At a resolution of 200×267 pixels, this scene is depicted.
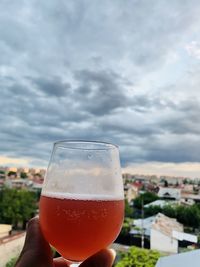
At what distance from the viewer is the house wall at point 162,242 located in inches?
551

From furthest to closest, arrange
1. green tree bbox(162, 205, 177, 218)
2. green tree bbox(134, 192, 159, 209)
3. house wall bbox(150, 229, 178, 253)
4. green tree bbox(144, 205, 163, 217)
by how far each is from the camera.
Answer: green tree bbox(134, 192, 159, 209) → green tree bbox(144, 205, 163, 217) → green tree bbox(162, 205, 177, 218) → house wall bbox(150, 229, 178, 253)

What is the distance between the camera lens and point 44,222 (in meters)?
0.60

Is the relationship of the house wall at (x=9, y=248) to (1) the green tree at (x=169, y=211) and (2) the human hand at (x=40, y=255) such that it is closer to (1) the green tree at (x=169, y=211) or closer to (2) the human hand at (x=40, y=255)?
(2) the human hand at (x=40, y=255)

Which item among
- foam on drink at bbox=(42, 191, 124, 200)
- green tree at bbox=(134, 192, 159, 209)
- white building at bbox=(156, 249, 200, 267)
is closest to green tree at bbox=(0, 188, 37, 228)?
green tree at bbox=(134, 192, 159, 209)

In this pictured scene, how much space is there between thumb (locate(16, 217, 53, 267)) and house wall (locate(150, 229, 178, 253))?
14.0 meters

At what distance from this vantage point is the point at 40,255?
57 cm

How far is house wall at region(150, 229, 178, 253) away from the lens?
14.0 m

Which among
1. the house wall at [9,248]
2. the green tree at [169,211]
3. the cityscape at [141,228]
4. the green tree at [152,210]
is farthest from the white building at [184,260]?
the green tree at [152,210]

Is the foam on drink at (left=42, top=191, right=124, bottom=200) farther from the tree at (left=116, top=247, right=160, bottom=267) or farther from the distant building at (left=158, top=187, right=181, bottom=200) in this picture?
the distant building at (left=158, top=187, right=181, bottom=200)

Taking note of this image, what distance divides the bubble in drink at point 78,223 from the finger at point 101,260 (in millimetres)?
12

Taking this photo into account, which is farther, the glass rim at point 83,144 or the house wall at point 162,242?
the house wall at point 162,242

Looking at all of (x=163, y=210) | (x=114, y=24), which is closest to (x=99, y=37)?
(x=114, y=24)

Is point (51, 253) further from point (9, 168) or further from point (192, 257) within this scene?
point (9, 168)

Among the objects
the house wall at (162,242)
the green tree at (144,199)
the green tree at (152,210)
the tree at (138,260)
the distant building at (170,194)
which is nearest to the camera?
the tree at (138,260)
